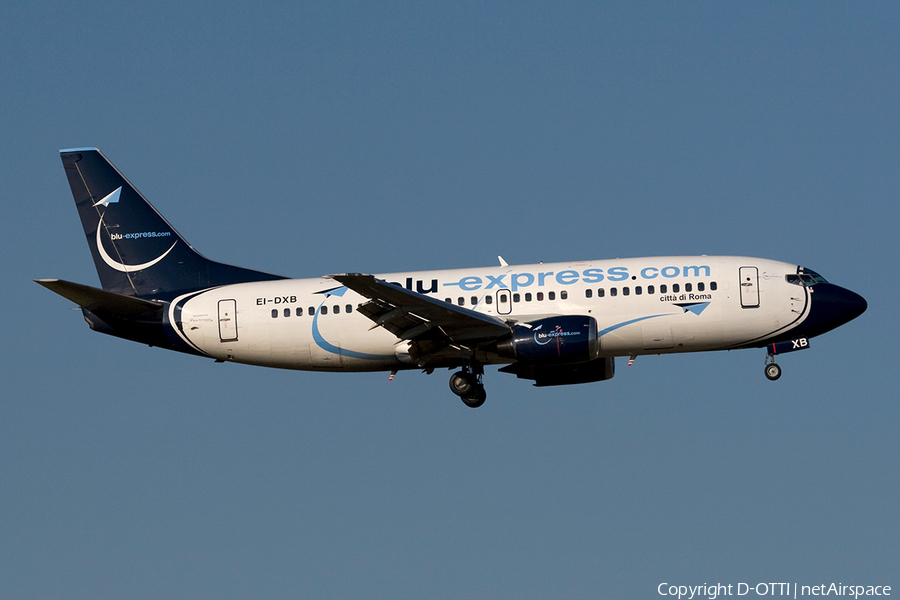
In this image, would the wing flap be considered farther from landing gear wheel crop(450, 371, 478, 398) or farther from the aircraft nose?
the aircraft nose

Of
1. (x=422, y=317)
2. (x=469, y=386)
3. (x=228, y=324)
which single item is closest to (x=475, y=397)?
(x=469, y=386)

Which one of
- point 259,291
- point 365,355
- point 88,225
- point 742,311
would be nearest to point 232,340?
point 259,291

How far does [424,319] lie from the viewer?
1575 inches

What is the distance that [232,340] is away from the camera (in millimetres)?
43375

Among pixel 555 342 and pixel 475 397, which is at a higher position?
pixel 555 342

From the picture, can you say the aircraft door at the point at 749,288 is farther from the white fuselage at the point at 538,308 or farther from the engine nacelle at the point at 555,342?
the engine nacelle at the point at 555,342

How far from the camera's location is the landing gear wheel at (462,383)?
4288 centimetres

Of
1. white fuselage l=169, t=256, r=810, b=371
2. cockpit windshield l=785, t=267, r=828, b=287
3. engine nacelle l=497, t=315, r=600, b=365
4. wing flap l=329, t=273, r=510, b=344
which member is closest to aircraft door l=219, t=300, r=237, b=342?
white fuselage l=169, t=256, r=810, b=371

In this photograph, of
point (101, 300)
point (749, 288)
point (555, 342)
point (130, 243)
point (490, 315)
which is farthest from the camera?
point (130, 243)

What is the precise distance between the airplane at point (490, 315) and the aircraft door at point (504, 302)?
36mm

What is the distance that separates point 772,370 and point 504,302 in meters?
10.3

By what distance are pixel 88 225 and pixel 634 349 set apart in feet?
75.8

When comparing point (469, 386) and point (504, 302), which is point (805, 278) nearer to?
point (504, 302)

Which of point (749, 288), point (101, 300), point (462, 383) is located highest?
point (749, 288)
